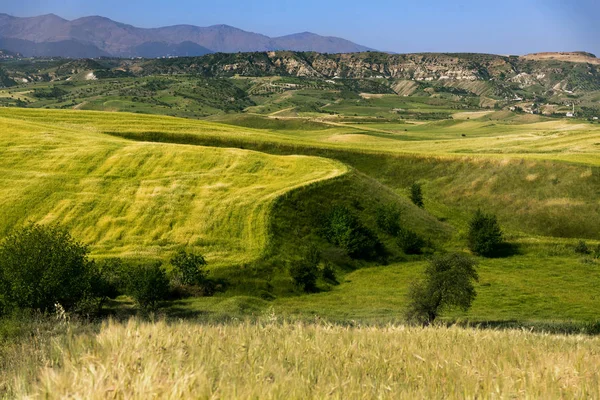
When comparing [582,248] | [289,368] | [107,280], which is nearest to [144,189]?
[107,280]

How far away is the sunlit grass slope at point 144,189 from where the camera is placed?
197 ft

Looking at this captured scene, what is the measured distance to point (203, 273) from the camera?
53938 mm

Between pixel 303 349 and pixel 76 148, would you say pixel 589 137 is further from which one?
pixel 303 349

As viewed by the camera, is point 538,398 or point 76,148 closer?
point 538,398

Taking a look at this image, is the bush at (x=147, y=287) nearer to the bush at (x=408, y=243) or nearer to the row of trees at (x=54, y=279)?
the row of trees at (x=54, y=279)

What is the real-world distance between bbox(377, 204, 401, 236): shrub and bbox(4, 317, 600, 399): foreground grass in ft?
210

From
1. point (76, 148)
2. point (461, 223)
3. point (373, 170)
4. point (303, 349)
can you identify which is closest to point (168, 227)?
point (76, 148)

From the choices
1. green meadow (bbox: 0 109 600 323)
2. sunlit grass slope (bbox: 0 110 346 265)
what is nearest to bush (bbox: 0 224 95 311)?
green meadow (bbox: 0 109 600 323)

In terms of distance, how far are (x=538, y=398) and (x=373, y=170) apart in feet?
372

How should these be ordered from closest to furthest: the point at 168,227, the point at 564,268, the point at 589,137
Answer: the point at 168,227
the point at 564,268
the point at 589,137

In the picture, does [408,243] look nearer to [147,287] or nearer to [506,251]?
[506,251]

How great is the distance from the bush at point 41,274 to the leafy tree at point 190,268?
1235 cm

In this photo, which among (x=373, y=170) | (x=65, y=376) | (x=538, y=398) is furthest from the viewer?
(x=373, y=170)

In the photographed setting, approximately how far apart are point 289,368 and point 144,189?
67.1 metres
